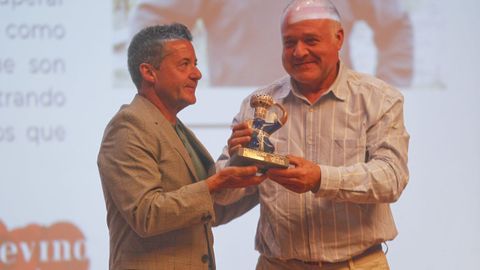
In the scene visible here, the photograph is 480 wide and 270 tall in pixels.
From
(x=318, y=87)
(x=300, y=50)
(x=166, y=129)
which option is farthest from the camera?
(x=318, y=87)

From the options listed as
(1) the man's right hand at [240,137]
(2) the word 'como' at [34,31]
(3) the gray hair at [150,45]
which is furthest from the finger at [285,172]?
(2) the word 'como' at [34,31]

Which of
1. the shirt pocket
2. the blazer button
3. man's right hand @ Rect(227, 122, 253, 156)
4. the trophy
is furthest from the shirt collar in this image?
the blazer button

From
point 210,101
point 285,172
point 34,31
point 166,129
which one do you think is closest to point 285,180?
point 285,172

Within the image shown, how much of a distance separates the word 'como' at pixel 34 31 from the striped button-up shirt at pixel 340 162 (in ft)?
4.61

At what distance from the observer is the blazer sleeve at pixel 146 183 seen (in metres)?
2.07

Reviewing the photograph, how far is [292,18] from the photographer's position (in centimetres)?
236

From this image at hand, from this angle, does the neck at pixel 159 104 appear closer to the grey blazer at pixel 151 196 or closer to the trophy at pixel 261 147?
the grey blazer at pixel 151 196

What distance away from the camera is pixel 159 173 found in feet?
7.06

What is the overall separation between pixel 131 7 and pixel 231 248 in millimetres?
1164

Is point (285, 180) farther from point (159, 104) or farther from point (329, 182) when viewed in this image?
point (159, 104)

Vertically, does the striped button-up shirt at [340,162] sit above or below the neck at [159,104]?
below

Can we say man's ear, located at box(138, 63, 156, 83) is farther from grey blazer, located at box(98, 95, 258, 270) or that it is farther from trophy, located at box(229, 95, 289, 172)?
trophy, located at box(229, 95, 289, 172)

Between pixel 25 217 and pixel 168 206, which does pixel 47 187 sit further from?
pixel 168 206

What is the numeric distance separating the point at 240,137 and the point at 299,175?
0.19 meters
